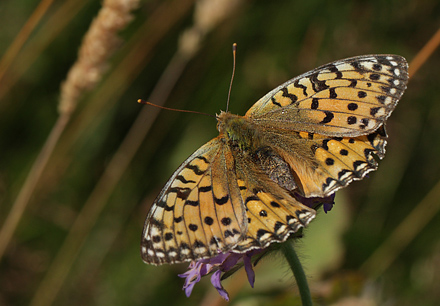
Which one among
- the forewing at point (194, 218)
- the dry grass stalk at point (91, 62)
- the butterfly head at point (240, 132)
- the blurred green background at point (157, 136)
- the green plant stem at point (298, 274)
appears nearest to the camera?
the forewing at point (194, 218)

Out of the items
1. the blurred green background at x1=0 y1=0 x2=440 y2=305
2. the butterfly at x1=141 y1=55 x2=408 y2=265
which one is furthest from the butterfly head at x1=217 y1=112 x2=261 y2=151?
the blurred green background at x1=0 y1=0 x2=440 y2=305

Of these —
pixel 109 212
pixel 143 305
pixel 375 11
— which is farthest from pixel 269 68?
pixel 143 305

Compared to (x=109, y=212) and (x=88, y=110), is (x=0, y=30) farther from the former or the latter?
(x=109, y=212)

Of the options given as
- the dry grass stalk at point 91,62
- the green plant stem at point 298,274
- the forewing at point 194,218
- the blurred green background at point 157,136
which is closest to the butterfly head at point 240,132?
the forewing at point 194,218

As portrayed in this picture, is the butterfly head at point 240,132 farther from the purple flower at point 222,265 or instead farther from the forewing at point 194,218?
the purple flower at point 222,265

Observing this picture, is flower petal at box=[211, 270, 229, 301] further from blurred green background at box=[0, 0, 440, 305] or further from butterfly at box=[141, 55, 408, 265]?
blurred green background at box=[0, 0, 440, 305]
